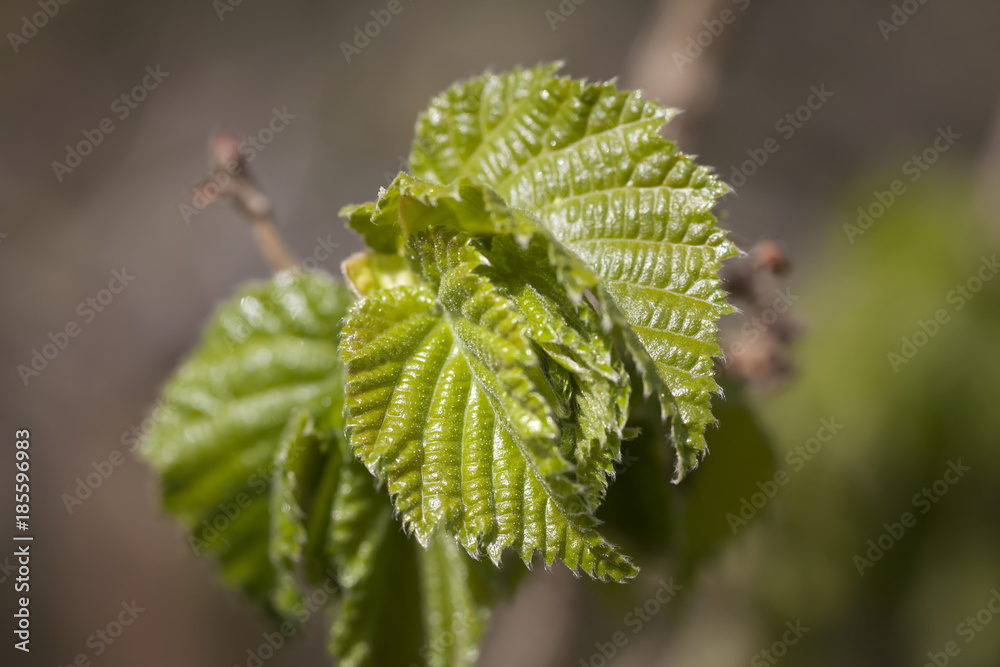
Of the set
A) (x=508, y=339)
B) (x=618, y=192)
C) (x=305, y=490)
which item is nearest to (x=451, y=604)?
(x=305, y=490)

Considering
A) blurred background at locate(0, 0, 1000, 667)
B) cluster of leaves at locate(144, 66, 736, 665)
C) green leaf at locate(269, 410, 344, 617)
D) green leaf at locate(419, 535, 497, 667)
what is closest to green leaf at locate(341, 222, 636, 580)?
cluster of leaves at locate(144, 66, 736, 665)

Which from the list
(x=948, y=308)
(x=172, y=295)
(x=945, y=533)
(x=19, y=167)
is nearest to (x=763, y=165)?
(x=948, y=308)

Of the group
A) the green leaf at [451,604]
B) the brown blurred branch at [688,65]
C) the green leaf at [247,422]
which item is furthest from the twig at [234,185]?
the brown blurred branch at [688,65]

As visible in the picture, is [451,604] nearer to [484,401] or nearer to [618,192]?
[484,401]

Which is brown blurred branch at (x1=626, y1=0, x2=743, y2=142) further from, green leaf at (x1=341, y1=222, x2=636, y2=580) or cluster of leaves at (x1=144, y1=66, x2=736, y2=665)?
green leaf at (x1=341, y1=222, x2=636, y2=580)

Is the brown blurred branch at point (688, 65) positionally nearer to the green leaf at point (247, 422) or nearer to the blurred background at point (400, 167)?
the green leaf at point (247, 422)

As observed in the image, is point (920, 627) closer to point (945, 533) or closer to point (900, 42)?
point (945, 533)
